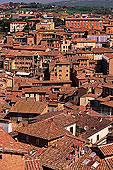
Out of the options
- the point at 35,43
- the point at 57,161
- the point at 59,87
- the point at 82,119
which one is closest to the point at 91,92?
the point at 59,87

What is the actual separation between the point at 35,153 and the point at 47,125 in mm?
2236

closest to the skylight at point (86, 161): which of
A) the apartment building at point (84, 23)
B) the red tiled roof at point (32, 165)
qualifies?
the red tiled roof at point (32, 165)

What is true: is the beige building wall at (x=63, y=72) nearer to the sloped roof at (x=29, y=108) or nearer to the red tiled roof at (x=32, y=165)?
the sloped roof at (x=29, y=108)

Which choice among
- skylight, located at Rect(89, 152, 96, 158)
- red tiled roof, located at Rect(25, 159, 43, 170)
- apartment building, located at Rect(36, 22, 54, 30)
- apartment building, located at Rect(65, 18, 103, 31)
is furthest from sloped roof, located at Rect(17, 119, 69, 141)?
apartment building, located at Rect(65, 18, 103, 31)

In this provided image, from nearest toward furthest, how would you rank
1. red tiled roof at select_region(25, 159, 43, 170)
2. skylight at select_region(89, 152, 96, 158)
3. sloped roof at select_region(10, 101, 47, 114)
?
red tiled roof at select_region(25, 159, 43, 170)
skylight at select_region(89, 152, 96, 158)
sloped roof at select_region(10, 101, 47, 114)

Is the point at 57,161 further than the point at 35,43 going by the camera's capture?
No

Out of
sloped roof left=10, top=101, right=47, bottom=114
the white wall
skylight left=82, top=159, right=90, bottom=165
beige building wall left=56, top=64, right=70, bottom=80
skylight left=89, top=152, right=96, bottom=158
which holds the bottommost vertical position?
beige building wall left=56, top=64, right=70, bottom=80

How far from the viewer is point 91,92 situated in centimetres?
2914

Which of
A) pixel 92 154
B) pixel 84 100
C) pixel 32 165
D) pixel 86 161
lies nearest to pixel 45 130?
pixel 92 154

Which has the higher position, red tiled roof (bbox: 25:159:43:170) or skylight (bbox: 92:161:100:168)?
red tiled roof (bbox: 25:159:43:170)

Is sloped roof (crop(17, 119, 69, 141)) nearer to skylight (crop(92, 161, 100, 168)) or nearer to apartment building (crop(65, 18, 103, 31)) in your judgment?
skylight (crop(92, 161, 100, 168))

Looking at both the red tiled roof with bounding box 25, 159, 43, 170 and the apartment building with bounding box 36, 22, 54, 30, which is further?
the apartment building with bounding box 36, 22, 54, 30

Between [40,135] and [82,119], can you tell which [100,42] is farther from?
[40,135]

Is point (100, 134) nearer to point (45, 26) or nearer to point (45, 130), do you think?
point (45, 130)
